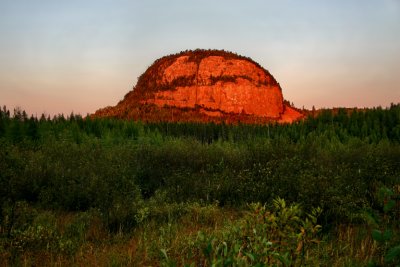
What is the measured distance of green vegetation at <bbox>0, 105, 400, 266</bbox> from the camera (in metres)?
5.65

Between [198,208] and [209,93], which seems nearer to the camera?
[198,208]

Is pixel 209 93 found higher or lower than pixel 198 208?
higher

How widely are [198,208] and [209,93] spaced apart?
5123 cm

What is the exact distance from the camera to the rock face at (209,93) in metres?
58.2

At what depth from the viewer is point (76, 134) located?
2677cm

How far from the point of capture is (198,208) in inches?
394

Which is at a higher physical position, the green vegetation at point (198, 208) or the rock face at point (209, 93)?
the rock face at point (209, 93)

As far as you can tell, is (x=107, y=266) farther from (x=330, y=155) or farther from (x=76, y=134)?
(x=76, y=134)

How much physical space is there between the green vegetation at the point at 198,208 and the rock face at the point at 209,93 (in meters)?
40.0

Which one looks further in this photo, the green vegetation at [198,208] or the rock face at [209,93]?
the rock face at [209,93]

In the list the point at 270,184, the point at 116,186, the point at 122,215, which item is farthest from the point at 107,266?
the point at 270,184

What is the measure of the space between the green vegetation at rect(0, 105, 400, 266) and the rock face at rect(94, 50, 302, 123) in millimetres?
40038

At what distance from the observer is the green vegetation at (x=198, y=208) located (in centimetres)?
565

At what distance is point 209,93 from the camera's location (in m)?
60.7
